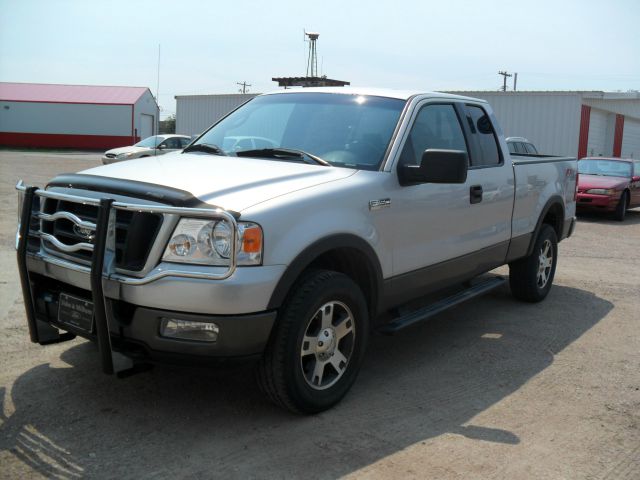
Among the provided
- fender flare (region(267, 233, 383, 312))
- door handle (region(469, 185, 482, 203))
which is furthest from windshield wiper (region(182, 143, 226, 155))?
door handle (region(469, 185, 482, 203))

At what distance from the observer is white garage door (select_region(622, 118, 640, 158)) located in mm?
35031

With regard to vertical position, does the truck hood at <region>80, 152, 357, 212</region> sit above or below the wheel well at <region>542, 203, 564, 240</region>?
above

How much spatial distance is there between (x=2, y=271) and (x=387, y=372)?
444 cm

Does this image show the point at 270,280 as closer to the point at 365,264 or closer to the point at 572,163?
the point at 365,264

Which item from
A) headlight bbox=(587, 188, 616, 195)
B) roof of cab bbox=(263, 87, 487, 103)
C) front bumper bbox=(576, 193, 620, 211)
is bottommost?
front bumper bbox=(576, 193, 620, 211)

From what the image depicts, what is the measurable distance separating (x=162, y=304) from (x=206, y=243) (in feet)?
1.20

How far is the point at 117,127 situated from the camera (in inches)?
2004

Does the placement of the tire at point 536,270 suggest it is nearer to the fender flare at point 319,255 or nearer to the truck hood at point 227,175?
the fender flare at point 319,255

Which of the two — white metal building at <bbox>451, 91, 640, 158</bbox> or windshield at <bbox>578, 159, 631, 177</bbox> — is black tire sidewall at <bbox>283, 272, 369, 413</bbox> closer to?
windshield at <bbox>578, 159, 631, 177</bbox>

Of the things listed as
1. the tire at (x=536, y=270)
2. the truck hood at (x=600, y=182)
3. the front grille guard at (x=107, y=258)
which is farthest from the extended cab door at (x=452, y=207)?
the truck hood at (x=600, y=182)

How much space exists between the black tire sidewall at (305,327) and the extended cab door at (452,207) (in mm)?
496

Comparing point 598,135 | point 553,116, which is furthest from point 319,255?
point 598,135

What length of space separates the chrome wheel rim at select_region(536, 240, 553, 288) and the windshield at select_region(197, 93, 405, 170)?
115 inches

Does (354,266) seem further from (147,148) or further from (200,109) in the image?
(200,109)
